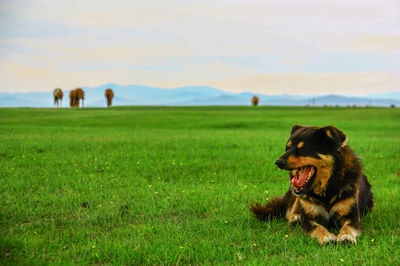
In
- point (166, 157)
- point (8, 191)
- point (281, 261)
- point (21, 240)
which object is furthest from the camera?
point (166, 157)

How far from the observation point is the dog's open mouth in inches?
211

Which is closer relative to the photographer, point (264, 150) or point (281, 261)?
point (281, 261)

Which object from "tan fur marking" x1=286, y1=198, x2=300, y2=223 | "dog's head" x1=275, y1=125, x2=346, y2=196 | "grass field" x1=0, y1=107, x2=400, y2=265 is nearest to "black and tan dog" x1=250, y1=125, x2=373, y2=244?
"dog's head" x1=275, y1=125, x2=346, y2=196

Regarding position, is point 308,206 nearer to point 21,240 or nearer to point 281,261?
point 281,261

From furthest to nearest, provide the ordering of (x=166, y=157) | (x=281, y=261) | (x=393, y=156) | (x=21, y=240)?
(x=393, y=156) → (x=166, y=157) → (x=21, y=240) → (x=281, y=261)

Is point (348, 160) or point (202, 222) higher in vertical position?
point (348, 160)

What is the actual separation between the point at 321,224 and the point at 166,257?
252cm

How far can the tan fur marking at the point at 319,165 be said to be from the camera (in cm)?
516

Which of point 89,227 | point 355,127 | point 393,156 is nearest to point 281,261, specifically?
point 89,227

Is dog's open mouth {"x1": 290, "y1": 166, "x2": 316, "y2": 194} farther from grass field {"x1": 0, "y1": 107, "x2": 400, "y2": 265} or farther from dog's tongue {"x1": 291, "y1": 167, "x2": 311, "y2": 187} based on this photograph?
grass field {"x1": 0, "y1": 107, "x2": 400, "y2": 265}

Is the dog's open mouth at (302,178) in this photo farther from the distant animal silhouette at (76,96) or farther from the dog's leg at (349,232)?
the distant animal silhouette at (76,96)

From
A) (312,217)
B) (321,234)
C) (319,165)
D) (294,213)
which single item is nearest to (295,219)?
(294,213)

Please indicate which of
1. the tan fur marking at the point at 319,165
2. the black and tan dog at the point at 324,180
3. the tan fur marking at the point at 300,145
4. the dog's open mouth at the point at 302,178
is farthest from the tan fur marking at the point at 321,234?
the tan fur marking at the point at 300,145

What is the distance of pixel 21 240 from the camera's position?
554 cm
